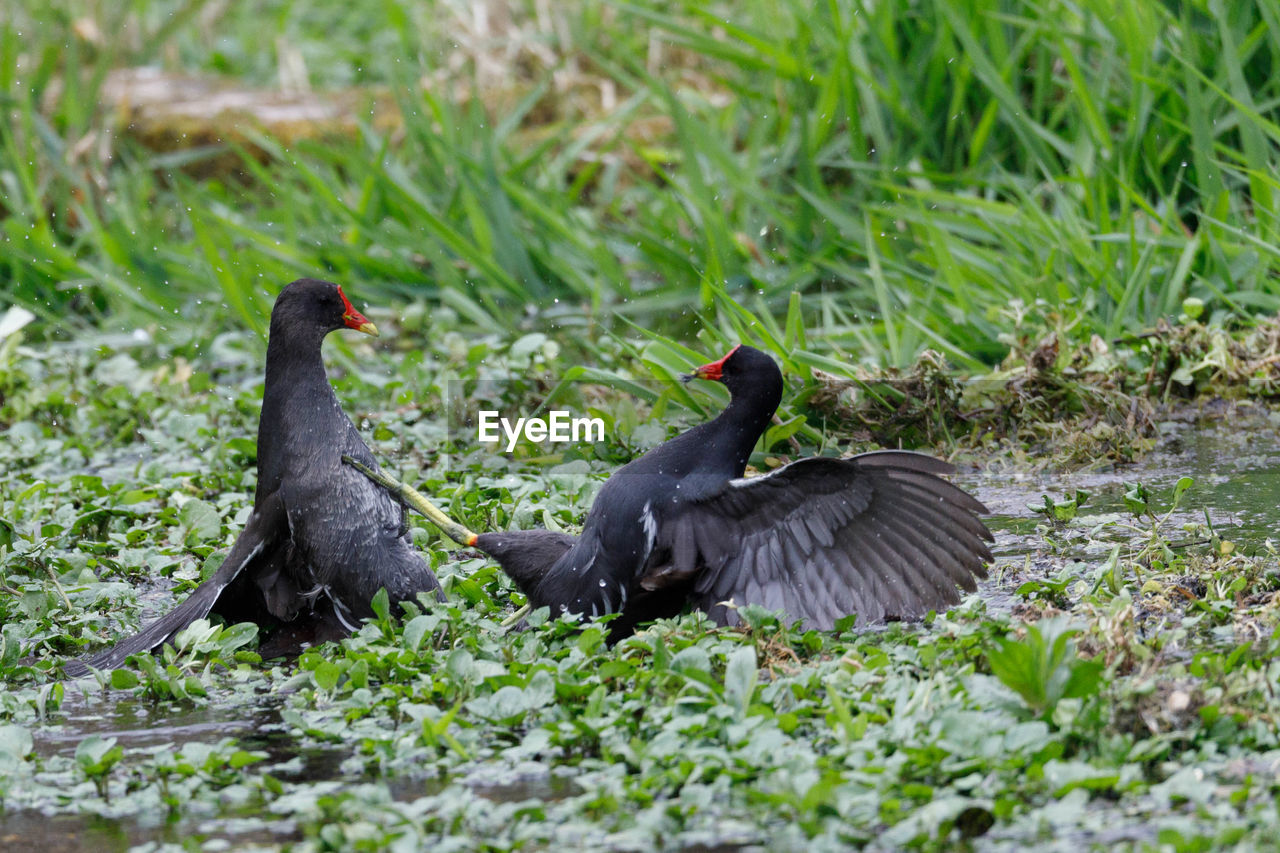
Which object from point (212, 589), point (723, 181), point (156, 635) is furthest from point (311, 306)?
point (723, 181)

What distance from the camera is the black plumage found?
11.8 feet

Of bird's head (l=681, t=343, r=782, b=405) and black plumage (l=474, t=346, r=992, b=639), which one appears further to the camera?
bird's head (l=681, t=343, r=782, b=405)

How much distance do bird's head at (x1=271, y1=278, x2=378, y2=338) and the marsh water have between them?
1.09 metres

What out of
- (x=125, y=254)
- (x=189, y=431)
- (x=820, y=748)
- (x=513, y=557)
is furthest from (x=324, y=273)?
(x=820, y=748)

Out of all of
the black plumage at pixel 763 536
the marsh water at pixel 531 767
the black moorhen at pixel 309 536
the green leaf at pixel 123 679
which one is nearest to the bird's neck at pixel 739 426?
the black plumage at pixel 763 536

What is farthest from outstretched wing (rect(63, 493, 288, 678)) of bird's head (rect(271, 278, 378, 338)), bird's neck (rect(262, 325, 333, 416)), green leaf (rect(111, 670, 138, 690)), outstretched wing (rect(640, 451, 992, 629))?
outstretched wing (rect(640, 451, 992, 629))

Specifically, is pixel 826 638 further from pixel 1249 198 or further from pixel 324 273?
pixel 324 273

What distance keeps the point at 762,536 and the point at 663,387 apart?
1.65 metres

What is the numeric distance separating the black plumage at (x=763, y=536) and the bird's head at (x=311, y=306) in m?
0.97

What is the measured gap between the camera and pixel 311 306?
170 inches

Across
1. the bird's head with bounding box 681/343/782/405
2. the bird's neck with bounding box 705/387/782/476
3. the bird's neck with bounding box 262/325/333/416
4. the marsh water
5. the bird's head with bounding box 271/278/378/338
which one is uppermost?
the bird's head with bounding box 271/278/378/338

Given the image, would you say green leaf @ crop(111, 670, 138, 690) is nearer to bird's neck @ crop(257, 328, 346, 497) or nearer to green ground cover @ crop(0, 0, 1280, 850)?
green ground cover @ crop(0, 0, 1280, 850)

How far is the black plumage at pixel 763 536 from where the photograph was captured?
11.8 feet

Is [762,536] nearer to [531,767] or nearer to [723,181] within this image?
[531,767]
